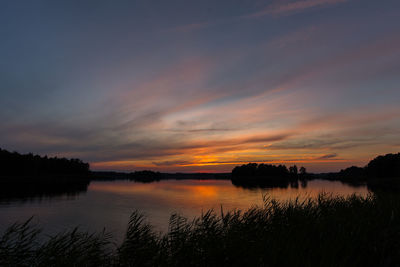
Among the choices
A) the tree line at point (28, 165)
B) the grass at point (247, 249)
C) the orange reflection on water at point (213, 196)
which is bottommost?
the orange reflection on water at point (213, 196)

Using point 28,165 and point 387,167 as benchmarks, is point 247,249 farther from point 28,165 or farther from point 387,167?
point 28,165

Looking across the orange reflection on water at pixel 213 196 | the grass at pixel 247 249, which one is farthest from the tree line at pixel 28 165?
the grass at pixel 247 249

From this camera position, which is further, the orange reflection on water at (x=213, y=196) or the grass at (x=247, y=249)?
the orange reflection on water at (x=213, y=196)

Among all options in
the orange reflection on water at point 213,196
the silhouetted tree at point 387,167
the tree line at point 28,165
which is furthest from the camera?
the tree line at point 28,165

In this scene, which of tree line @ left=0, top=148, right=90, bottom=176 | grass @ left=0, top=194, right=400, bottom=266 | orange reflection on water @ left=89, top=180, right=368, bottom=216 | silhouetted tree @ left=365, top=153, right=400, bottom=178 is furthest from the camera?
tree line @ left=0, top=148, right=90, bottom=176

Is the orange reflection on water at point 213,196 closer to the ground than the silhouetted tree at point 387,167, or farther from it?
closer to the ground

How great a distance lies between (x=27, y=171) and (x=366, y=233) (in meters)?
160

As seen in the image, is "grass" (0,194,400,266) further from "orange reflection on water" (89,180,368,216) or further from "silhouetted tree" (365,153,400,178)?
"silhouetted tree" (365,153,400,178)

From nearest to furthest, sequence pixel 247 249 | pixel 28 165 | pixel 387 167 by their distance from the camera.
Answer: pixel 247 249, pixel 387 167, pixel 28 165

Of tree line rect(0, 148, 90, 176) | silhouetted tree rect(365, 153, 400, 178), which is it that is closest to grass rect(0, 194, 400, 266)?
silhouetted tree rect(365, 153, 400, 178)

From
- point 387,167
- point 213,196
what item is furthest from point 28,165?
point 387,167

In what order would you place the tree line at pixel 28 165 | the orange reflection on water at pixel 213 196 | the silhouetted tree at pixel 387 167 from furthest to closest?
the tree line at pixel 28 165
the silhouetted tree at pixel 387 167
the orange reflection on water at pixel 213 196

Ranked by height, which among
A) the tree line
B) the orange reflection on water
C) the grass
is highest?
the tree line

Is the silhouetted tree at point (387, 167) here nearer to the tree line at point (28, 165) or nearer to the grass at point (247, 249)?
the grass at point (247, 249)
